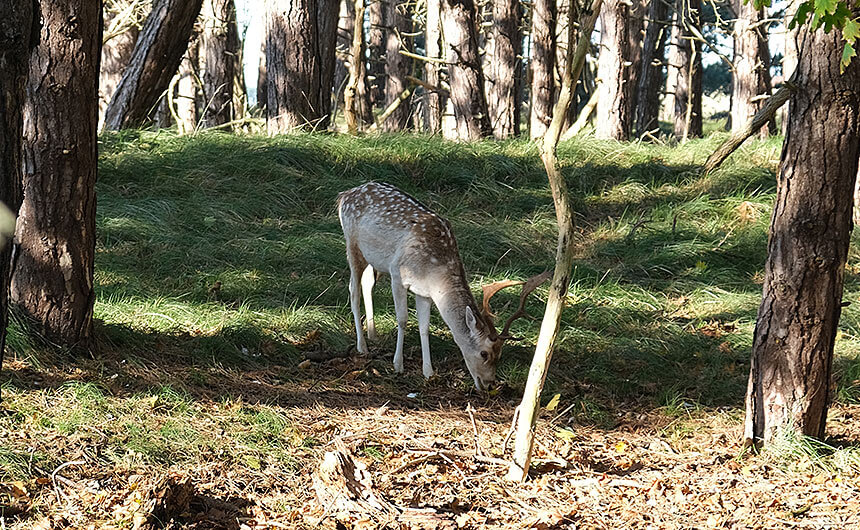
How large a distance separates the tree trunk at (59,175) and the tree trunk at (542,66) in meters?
10.8

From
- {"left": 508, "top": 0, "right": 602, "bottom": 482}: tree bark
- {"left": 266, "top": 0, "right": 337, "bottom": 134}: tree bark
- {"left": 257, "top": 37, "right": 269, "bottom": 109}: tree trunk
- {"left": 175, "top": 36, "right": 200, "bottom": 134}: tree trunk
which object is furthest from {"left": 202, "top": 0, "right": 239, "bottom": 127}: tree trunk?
{"left": 508, "top": 0, "right": 602, "bottom": 482}: tree bark

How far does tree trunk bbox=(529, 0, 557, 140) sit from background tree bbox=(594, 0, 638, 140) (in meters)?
1.02

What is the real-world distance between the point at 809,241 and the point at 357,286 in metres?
4.01

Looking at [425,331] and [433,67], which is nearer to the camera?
[425,331]

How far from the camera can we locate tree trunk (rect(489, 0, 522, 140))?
16.5 metres

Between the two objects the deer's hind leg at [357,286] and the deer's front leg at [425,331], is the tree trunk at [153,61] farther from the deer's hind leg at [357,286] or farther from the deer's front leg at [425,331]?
the deer's front leg at [425,331]

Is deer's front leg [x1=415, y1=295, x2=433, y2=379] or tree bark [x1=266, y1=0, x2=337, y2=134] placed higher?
tree bark [x1=266, y1=0, x2=337, y2=134]

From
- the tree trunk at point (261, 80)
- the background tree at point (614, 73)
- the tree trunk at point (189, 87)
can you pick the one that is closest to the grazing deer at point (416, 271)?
the background tree at point (614, 73)

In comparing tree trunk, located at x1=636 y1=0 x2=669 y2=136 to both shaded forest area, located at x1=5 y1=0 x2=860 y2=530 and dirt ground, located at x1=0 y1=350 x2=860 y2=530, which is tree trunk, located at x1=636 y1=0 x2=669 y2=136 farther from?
dirt ground, located at x1=0 y1=350 x2=860 y2=530

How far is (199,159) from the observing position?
1225cm

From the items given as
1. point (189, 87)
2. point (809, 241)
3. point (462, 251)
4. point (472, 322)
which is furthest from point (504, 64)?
point (809, 241)

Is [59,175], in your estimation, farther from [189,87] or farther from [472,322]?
[189,87]

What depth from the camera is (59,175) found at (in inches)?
237

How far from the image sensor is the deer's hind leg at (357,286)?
789cm
